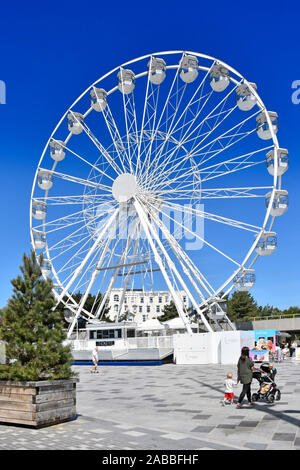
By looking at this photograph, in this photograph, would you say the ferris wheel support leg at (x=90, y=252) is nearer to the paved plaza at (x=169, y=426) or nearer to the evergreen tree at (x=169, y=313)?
the paved plaza at (x=169, y=426)

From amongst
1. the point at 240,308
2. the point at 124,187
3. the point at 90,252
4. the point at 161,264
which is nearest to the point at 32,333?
the point at 161,264

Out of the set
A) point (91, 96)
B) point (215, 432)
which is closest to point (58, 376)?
point (215, 432)

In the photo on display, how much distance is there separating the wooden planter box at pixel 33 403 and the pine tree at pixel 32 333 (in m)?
0.18

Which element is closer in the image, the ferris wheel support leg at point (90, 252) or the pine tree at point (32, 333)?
the pine tree at point (32, 333)

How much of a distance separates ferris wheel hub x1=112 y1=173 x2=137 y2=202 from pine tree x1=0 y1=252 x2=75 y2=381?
67.1 feet

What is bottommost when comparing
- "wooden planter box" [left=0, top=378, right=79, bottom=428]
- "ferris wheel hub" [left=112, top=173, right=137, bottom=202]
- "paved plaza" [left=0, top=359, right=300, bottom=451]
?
"paved plaza" [left=0, top=359, right=300, bottom=451]

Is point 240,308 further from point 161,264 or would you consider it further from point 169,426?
point 169,426

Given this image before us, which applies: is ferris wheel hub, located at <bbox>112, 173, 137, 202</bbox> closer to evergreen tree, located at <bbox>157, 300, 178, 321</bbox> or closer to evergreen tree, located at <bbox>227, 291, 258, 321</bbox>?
evergreen tree, located at <bbox>157, 300, 178, 321</bbox>

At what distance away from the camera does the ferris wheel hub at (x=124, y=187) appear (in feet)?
99.3

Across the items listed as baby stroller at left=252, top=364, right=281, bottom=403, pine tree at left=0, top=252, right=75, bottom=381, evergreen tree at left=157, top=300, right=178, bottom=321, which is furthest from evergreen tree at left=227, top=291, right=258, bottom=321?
pine tree at left=0, top=252, right=75, bottom=381

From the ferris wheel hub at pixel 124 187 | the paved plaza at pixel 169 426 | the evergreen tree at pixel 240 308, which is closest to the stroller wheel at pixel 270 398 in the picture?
the paved plaza at pixel 169 426

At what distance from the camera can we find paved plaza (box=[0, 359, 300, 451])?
293 inches

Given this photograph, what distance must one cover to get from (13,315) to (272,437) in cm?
534

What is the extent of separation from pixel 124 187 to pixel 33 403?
889 inches
